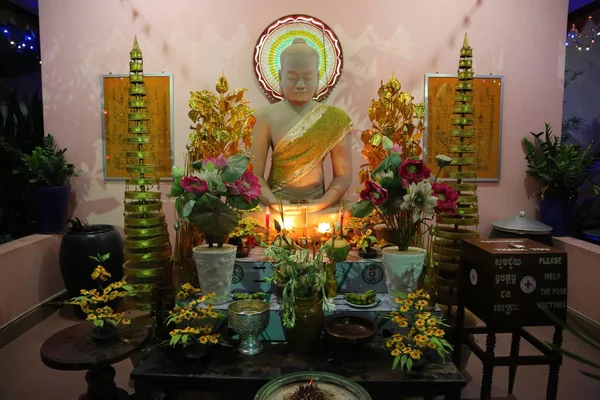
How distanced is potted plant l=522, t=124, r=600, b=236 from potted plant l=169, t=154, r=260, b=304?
102 inches

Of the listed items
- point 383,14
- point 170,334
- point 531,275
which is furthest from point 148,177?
point 383,14

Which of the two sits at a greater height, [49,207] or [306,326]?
[49,207]

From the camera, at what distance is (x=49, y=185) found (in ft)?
11.4

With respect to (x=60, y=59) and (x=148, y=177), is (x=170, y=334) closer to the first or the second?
(x=148, y=177)

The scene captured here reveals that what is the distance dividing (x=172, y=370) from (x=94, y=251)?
188cm

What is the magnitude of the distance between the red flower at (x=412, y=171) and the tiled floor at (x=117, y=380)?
3.88 ft

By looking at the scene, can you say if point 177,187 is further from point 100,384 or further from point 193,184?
point 100,384

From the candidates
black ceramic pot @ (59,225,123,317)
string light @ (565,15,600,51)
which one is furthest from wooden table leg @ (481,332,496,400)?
string light @ (565,15,600,51)

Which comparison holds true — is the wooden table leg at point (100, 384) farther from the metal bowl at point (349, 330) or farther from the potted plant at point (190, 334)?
the metal bowl at point (349, 330)

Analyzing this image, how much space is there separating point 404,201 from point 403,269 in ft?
1.07

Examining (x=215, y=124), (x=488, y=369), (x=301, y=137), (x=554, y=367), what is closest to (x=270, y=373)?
(x=488, y=369)

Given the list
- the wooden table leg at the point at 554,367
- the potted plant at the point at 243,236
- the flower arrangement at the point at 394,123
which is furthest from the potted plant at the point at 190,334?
the flower arrangement at the point at 394,123

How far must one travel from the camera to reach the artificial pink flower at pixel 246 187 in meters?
2.01

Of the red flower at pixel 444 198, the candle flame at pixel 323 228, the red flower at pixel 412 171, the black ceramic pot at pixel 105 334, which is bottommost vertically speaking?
the black ceramic pot at pixel 105 334
